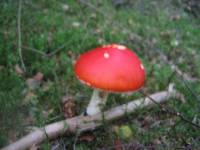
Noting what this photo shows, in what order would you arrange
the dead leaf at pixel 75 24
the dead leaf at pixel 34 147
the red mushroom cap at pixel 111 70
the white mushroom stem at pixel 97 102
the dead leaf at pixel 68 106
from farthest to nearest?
the dead leaf at pixel 75 24 < the dead leaf at pixel 68 106 < the white mushroom stem at pixel 97 102 < the dead leaf at pixel 34 147 < the red mushroom cap at pixel 111 70

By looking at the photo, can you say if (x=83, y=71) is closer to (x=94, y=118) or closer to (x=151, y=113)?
(x=94, y=118)

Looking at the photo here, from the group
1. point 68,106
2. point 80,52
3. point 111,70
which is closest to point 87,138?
point 68,106

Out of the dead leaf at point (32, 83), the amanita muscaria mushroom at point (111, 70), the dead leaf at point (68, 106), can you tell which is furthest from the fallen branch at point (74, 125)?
the dead leaf at point (32, 83)

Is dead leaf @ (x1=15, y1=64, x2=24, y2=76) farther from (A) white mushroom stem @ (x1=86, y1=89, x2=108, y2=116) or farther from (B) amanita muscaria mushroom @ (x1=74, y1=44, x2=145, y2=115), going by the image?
(B) amanita muscaria mushroom @ (x1=74, y1=44, x2=145, y2=115)

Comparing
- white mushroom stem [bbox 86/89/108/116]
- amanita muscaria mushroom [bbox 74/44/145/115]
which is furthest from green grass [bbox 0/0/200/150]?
amanita muscaria mushroom [bbox 74/44/145/115]

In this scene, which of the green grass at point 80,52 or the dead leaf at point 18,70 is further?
the dead leaf at point 18,70

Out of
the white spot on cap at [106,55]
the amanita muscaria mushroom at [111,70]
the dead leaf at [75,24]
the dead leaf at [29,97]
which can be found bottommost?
the dead leaf at [29,97]

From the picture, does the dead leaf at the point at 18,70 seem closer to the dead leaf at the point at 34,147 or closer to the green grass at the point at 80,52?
the green grass at the point at 80,52

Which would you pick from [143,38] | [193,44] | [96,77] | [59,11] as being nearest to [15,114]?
[96,77]
